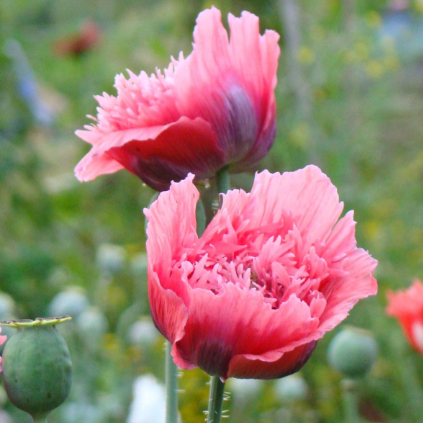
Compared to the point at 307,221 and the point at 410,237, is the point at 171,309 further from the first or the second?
the point at 410,237

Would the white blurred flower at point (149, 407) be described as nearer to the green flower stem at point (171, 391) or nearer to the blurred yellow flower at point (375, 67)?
the green flower stem at point (171, 391)

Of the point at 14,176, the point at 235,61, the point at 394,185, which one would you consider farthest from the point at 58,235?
the point at 235,61

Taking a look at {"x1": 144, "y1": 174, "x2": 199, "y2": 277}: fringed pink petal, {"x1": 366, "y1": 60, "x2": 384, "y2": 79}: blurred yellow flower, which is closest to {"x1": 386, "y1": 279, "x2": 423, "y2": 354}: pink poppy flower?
{"x1": 144, "y1": 174, "x2": 199, "y2": 277}: fringed pink petal

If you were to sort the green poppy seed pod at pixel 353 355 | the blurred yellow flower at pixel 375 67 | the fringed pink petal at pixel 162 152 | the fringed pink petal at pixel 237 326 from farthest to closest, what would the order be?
1. the blurred yellow flower at pixel 375 67
2. the green poppy seed pod at pixel 353 355
3. the fringed pink petal at pixel 162 152
4. the fringed pink petal at pixel 237 326

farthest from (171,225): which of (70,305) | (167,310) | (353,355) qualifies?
(70,305)

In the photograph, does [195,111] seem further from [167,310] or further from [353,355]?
[353,355]

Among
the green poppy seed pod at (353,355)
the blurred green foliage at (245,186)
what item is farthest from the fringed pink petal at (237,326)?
the blurred green foliage at (245,186)
